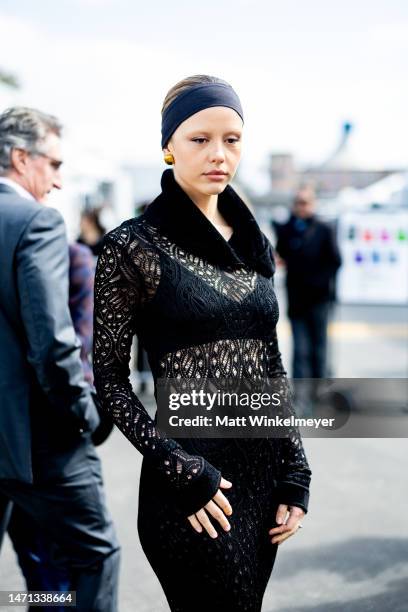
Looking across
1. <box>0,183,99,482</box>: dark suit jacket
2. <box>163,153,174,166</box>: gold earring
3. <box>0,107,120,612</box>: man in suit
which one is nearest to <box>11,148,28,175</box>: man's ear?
<box>0,107,120,612</box>: man in suit

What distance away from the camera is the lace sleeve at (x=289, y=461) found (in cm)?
172

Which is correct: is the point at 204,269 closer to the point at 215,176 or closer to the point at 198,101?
the point at 215,176

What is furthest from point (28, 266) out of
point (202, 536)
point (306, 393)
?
point (306, 393)

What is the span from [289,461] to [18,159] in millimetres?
1290

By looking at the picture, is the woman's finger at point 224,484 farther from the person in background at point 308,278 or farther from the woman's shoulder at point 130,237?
the person in background at point 308,278

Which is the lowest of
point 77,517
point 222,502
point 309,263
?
point 77,517

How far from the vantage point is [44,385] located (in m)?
2.22

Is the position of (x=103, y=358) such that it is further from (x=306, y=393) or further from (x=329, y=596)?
(x=306, y=393)

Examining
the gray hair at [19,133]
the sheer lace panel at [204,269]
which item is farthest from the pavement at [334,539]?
the sheer lace panel at [204,269]

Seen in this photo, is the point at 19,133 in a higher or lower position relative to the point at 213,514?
higher

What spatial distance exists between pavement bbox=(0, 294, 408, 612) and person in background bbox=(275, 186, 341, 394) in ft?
2.82

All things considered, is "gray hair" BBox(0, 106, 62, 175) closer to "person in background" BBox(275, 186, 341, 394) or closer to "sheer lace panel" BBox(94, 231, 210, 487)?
"sheer lace panel" BBox(94, 231, 210, 487)

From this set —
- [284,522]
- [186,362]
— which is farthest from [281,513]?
[186,362]

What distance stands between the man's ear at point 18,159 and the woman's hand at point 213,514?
131cm
